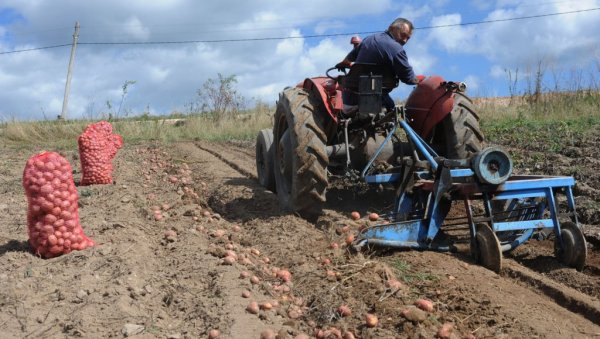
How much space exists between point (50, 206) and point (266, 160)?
3.47 meters

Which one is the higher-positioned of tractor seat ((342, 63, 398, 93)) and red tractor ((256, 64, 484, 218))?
tractor seat ((342, 63, 398, 93))

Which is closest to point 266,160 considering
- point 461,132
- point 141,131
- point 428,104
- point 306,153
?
point 306,153

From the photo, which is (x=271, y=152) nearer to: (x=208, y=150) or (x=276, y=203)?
(x=276, y=203)

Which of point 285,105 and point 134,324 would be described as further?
point 285,105

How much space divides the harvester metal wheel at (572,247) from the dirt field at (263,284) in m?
0.09

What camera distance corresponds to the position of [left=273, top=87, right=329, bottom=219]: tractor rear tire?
5.12 metres

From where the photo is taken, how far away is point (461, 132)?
520cm

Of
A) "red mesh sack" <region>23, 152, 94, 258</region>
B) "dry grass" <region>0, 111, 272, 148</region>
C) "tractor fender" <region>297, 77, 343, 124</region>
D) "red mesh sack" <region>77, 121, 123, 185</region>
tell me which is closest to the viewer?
"red mesh sack" <region>23, 152, 94, 258</region>

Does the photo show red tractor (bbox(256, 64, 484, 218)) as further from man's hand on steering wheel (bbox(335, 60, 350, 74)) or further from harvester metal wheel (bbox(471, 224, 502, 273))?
harvester metal wheel (bbox(471, 224, 502, 273))

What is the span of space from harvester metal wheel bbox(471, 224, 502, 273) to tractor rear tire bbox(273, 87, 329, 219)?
5.03ft

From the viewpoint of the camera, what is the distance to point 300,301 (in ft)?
11.5

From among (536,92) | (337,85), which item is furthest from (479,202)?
(536,92)

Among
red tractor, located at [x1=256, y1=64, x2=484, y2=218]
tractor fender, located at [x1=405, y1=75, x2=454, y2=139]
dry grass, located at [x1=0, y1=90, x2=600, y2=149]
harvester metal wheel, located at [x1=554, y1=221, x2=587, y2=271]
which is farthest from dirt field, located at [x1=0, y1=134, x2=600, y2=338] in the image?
dry grass, located at [x1=0, y1=90, x2=600, y2=149]

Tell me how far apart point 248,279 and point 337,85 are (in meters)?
2.64
